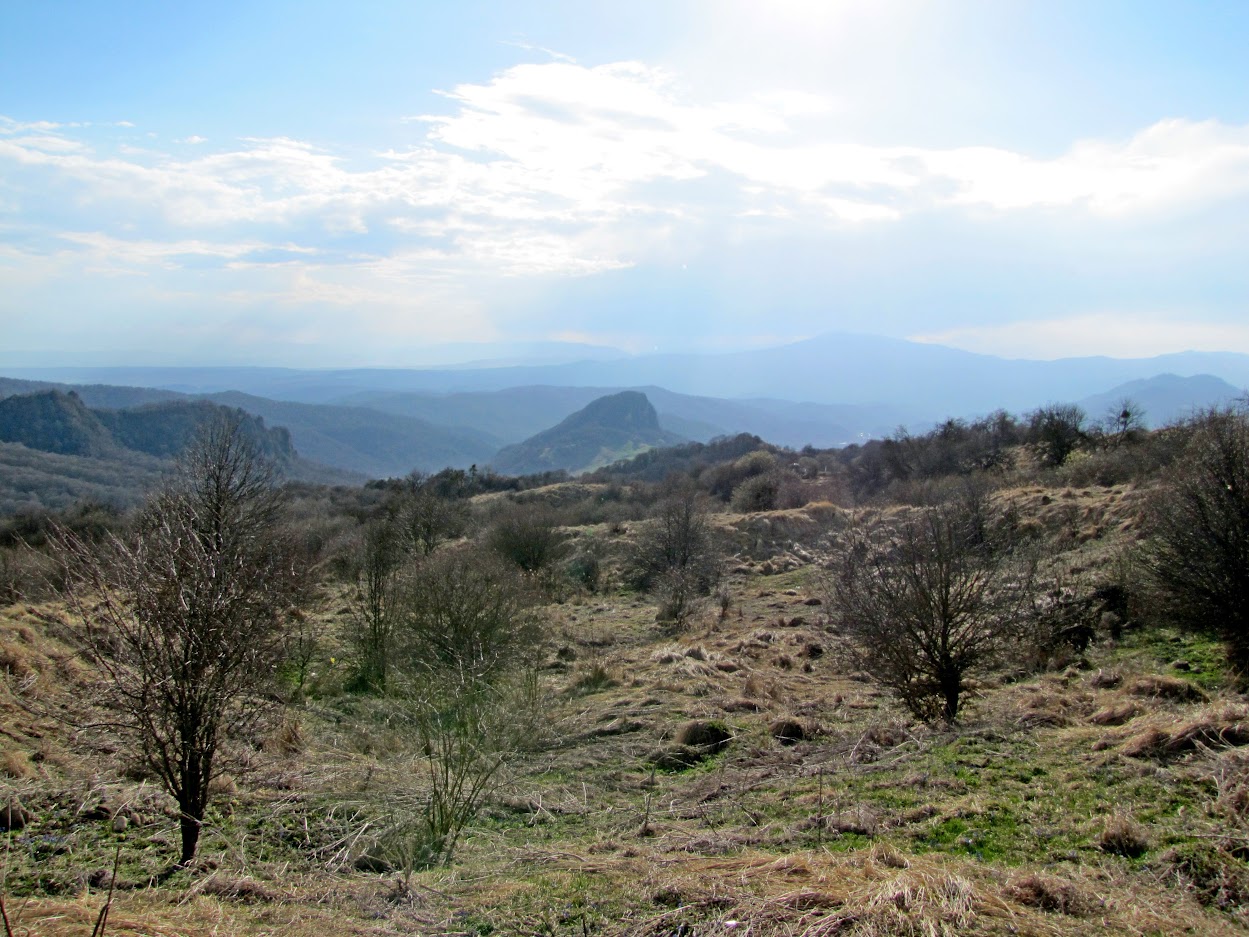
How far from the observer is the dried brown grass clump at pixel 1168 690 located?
834cm

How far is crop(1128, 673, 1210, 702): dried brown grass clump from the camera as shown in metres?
8.34

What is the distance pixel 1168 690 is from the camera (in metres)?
8.50

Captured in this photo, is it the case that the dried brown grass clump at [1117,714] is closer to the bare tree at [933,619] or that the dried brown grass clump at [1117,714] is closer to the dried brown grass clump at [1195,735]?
the dried brown grass clump at [1195,735]

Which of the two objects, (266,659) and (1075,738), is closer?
(266,659)

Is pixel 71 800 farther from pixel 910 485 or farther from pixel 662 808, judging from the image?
pixel 910 485

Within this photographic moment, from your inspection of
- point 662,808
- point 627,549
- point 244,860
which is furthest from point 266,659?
point 627,549

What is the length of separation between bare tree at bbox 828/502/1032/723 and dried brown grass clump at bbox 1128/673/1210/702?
149 cm

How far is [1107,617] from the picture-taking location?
13.7 metres

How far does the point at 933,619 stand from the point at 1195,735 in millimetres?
3378

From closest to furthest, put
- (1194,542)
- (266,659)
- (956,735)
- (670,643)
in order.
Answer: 1. (266,659)
2. (956,735)
3. (1194,542)
4. (670,643)

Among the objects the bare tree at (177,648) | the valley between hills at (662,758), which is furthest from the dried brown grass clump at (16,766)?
the bare tree at (177,648)

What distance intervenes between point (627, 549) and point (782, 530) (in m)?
8.49

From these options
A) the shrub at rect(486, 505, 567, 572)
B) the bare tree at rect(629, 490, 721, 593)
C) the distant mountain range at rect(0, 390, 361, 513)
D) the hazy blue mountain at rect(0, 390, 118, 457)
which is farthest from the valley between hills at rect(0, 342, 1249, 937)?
the hazy blue mountain at rect(0, 390, 118, 457)

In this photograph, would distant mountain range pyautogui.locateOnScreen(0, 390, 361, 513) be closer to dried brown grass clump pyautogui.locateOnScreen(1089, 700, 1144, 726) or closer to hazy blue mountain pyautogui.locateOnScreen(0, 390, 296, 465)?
hazy blue mountain pyautogui.locateOnScreen(0, 390, 296, 465)
